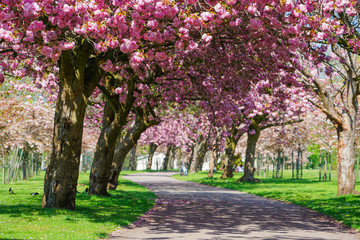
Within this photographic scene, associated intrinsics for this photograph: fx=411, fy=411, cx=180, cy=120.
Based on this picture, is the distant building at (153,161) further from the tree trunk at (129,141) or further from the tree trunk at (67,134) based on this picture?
the tree trunk at (67,134)

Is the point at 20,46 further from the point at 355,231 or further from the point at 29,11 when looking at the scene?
the point at 355,231

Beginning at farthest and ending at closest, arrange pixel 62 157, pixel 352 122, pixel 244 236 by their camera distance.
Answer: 1. pixel 352 122
2. pixel 62 157
3. pixel 244 236

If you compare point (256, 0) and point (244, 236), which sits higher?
point (256, 0)

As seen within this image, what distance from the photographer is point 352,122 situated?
18875 mm

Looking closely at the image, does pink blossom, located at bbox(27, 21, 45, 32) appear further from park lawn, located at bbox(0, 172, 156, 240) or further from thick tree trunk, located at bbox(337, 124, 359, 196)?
thick tree trunk, located at bbox(337, 124, 359, 196)

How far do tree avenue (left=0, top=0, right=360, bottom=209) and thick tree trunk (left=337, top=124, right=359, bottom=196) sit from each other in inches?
1.8

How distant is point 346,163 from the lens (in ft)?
60.4

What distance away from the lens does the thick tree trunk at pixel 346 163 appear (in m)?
18.4

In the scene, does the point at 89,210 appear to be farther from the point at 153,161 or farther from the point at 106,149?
the point at 153,161

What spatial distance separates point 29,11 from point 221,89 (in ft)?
32.6

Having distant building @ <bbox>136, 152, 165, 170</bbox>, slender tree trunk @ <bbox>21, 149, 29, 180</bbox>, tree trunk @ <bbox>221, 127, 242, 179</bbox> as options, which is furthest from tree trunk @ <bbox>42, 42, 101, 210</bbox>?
distant building @ <bbox>136, 152, 165, 170</bbox>

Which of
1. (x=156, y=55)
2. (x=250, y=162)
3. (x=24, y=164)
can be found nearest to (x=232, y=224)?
(x=156, y=55)

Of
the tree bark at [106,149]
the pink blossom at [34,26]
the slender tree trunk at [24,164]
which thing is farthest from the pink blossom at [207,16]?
the slender tree trunk at [24,164]

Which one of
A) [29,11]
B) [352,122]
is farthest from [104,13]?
[352,122]
